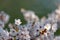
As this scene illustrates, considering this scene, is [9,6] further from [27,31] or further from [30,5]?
[27,31]

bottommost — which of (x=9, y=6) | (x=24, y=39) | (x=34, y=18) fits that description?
(x=24, y=39)

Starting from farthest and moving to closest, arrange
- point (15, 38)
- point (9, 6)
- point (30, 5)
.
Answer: point (30, 5) < point (9, 6) < point (15, 38)

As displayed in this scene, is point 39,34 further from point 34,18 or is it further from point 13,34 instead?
point 34,18

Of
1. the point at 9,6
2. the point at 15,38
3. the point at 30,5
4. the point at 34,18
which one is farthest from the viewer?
the point at 30,5

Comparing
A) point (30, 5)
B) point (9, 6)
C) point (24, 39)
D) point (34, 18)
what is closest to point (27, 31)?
point (24, 39)

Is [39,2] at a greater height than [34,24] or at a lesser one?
greater

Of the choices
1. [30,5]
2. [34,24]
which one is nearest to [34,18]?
[34,24]

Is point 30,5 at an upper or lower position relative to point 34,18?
upper

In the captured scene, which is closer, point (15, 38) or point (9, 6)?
point (15, 38)

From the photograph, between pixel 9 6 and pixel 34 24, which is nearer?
pixel 34 24
